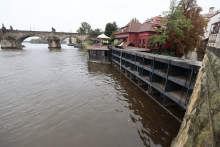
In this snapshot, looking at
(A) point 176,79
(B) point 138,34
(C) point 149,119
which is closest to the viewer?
(A) point 176,79

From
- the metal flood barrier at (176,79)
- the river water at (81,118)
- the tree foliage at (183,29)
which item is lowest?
the river water at (81,118)

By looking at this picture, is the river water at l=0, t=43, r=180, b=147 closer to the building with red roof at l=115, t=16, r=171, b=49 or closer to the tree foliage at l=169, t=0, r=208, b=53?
the tree foliage at l=169, t=0, r=208, b=53

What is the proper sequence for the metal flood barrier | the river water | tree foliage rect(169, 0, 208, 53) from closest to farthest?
the river water
the metal flood barrier
tree foliage rect(169, 0, 208, 53)

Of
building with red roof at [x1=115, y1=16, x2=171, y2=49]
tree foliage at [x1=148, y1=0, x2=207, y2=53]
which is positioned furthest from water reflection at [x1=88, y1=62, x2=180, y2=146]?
building with red roof at [x1=115, y1=16, x2=171, y2=49]

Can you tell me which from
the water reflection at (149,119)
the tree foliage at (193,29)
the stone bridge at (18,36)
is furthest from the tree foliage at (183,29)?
the stone bridge at (18,36)

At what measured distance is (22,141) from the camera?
7016 mm

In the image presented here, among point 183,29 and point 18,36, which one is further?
point 18,36

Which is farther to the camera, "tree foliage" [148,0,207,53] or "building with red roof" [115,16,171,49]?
"building with red roof" [115,16,171,49]

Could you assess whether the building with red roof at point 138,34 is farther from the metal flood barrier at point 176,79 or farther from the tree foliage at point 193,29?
the metal flood barrier at point 176,79

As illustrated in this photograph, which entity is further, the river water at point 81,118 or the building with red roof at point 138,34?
the building with red roof at point 138,34

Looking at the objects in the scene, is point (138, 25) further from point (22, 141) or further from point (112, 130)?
point (22, 141)

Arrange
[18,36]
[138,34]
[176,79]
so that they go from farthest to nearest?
[18,36]
[138,34]
[176,79]

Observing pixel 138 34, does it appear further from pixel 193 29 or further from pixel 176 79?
pixel 176 79

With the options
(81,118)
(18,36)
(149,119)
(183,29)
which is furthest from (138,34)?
(18,36)
